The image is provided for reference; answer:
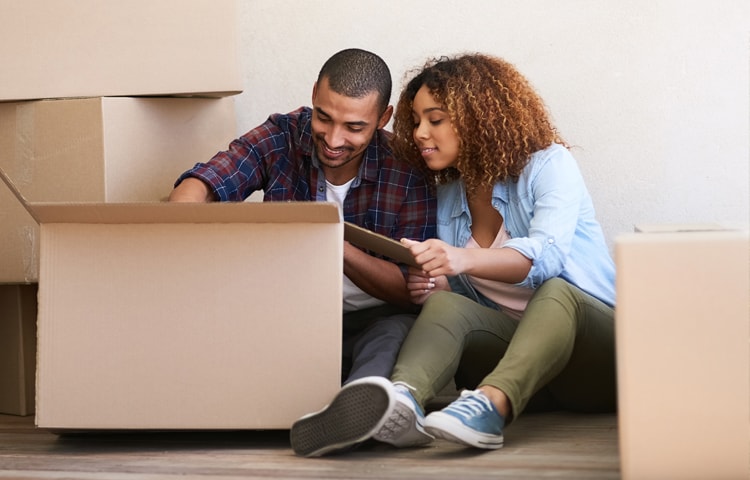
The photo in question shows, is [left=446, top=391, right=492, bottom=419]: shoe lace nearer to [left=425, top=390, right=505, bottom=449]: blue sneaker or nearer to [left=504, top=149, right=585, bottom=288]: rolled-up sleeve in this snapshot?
[left=425, top=390, right=505, bottom=449]: blue sneaker

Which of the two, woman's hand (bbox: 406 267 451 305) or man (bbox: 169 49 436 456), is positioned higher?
man (bbox: 169 49 436 456)

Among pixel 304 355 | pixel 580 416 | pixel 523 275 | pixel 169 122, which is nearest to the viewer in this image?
pixel 304 355

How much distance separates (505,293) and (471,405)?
1.28 ft

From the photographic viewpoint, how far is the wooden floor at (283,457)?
120 cm

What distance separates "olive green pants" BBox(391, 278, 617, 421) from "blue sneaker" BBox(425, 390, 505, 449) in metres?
0.04

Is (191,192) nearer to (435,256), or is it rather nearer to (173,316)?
(173,316)

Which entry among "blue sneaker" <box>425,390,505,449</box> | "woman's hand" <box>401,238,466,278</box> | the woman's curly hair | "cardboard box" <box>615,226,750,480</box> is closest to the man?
the woman's curly hair

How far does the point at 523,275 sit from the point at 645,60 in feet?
2.01

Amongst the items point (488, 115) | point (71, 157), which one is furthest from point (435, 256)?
point (71, 157)

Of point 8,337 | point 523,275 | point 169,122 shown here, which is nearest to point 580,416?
point 523,275

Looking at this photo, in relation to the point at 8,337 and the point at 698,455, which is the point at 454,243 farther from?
the point at 8,337

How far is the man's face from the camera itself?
164 cm

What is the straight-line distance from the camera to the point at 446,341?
1.44 meters

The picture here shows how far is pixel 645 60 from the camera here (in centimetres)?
186
